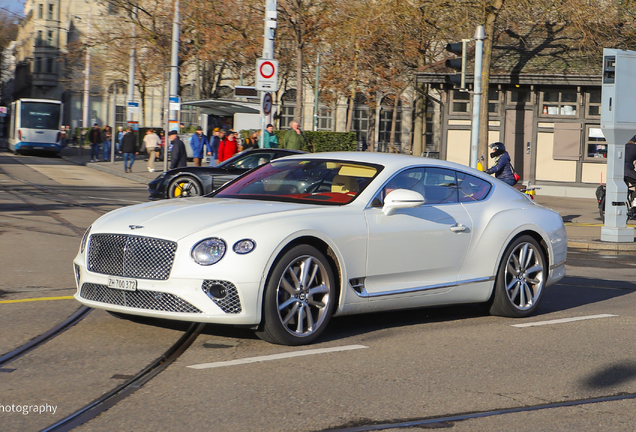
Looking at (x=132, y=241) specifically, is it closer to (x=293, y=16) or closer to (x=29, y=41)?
(x=293, y=16)

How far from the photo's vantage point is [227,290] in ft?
18.5

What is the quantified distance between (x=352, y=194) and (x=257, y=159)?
11940mm

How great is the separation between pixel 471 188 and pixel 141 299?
10.3 feet

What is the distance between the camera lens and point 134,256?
19.1ft

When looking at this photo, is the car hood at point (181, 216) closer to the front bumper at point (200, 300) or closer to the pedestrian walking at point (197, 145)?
the front bumper at point (200, 300)

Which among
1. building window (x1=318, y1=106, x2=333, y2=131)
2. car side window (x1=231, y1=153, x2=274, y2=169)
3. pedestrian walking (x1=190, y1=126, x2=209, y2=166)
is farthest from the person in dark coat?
building window (x1=318, y1=106, x2=333, y2=131)

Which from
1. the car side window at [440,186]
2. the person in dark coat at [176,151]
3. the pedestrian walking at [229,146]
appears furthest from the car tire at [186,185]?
the car side window at [440,186]

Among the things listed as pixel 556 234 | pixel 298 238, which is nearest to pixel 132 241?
pixel 298 238

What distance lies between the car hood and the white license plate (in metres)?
0.32

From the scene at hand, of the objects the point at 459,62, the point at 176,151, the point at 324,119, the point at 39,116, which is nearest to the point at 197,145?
the point at 176,151

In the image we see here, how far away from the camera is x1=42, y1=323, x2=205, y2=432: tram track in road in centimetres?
410

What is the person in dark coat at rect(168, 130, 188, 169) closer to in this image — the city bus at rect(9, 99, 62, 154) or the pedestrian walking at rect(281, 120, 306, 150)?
the pedestrian walking at rect(281, 120, 306, 150)

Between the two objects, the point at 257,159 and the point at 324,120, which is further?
the point at 324,120

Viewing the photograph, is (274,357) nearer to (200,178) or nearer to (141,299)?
(141,299)
